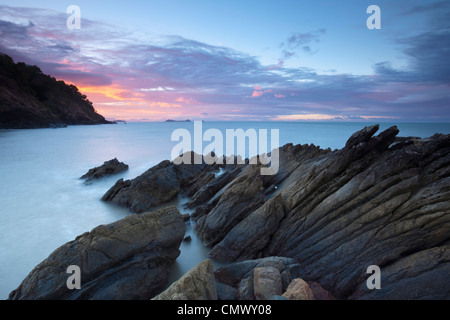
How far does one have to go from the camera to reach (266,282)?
7.45 metres

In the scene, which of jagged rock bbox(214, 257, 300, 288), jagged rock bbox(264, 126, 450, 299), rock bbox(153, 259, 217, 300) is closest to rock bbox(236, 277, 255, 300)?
jagged rock bbox(214, 257, 300, 288)

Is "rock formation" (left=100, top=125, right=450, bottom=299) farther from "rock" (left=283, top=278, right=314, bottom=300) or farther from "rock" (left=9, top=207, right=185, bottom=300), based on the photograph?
"rock" (left=9, top=207, right=185, bottom=300)

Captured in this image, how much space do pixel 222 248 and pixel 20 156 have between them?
46.0 metres

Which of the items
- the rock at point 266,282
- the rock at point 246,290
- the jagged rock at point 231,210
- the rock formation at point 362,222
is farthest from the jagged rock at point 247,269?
the jagged rock at point 231,210

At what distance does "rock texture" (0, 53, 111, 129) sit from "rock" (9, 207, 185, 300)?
103819mm

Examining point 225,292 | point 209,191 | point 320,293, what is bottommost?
point 320,293

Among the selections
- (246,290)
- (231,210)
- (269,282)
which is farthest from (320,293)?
(231,210)

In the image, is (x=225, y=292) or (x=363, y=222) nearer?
(x=225, y=292)

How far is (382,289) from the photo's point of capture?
763 cm

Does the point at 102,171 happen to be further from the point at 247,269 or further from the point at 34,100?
the point at 34,100

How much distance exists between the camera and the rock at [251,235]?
433 inches

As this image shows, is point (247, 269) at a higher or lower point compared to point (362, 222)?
lower

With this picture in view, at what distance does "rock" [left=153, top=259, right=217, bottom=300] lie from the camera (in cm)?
655

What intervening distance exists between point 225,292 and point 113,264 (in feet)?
13.5
